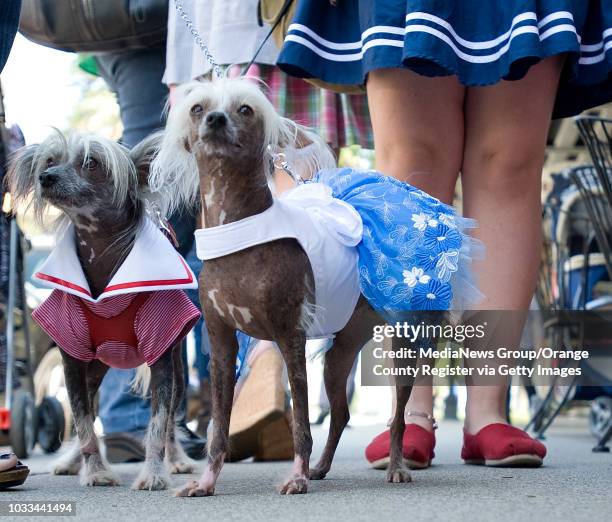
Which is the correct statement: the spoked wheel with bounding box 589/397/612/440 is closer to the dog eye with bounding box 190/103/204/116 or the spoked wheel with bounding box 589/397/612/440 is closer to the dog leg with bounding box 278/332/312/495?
the dog leg with bounding box 278/332/312/495

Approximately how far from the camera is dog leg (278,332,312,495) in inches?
93.8

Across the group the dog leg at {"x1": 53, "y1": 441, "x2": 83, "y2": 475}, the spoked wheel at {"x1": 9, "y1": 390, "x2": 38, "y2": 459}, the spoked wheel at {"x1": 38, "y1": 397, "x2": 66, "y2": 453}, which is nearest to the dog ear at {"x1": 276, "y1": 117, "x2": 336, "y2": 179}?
the dog leg at {"x1": 53, "y1": 441, "x2": 83, "y2": 475}

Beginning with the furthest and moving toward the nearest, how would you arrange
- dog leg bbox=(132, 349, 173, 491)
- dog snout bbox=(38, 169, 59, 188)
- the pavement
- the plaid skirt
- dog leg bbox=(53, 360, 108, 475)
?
1. the plaid skirt
2. dog leg bbox=(53, 360, 108, 475)
3. dog snout bbox=(38, 169, 59, 188)
4. dog leg bbox=(132, 349, 173, 491)
5. the pavement

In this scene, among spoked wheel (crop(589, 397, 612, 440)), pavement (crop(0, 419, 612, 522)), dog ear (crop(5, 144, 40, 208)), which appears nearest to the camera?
pavement (crop(0, 419, 612, 522))

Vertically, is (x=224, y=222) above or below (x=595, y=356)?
above

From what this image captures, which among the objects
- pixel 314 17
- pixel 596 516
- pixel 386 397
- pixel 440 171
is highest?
pixel 314 17

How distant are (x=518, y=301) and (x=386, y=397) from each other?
587 mm

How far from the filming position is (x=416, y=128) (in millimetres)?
3207

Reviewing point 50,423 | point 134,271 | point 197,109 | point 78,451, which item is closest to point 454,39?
point 197,109

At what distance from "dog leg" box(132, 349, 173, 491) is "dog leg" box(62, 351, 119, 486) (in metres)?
0.18

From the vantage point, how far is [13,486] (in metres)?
2.65

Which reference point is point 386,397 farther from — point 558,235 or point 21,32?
point 558,235

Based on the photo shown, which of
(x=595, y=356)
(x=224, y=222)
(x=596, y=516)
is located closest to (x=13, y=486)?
(x=224, y=222)

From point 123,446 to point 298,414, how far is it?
4.98ft
